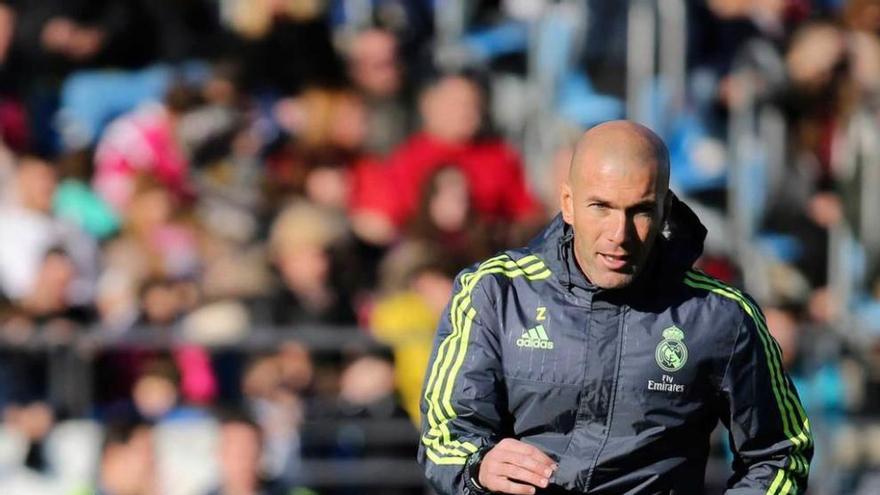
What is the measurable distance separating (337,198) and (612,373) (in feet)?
19.2

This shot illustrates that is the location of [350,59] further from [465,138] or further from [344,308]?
[344,308]

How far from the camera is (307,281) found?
31.8ft

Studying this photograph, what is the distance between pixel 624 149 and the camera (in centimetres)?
455

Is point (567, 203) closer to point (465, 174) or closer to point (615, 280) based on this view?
point (615, 280)

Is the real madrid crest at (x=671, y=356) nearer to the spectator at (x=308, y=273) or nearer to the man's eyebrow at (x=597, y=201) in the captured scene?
the man's eyebrow at (x=597, y=201)

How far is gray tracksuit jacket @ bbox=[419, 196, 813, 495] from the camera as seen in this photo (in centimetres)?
470

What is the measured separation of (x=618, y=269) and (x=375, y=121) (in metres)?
6.43

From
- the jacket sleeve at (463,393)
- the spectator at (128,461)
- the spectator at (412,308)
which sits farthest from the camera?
the spectator at (412,308)

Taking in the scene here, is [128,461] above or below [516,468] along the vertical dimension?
below

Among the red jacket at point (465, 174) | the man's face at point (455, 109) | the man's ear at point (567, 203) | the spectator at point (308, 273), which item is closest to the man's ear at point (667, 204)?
the man's ear at point (567, 203)

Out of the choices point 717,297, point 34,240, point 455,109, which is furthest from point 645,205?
point 34,240

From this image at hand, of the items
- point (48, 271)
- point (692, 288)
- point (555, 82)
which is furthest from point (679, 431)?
point (555, 82)

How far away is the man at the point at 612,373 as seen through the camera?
470 centimetres

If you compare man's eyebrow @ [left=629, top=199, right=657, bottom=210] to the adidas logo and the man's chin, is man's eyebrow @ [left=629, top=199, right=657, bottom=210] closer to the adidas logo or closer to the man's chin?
the man's chin
